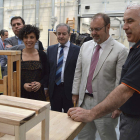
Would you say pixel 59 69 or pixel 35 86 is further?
pixel 59 69

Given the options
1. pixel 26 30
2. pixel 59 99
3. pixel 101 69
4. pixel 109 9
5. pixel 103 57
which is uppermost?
pixel 109 9

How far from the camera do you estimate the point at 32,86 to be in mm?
1739

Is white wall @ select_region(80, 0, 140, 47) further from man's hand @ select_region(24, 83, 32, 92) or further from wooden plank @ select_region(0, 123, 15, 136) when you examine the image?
wooden plank @ select_region(0, 123, 15, 136)

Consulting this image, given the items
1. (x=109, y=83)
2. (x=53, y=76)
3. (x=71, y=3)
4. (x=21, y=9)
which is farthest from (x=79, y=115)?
(x=21, y=9)

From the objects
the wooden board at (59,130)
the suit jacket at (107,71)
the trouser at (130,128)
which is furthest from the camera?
the suit jacket at (107,71)

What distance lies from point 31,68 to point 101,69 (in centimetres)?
77

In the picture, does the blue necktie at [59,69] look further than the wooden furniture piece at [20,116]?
Yes

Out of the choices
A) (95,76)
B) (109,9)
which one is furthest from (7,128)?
(109,9)

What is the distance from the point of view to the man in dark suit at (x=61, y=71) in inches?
81.9

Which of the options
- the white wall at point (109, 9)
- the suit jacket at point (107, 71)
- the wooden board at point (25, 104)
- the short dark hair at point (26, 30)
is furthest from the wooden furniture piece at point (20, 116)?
the white wall at point (109, 9)

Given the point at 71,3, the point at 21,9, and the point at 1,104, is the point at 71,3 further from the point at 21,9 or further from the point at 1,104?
the point at 1,104

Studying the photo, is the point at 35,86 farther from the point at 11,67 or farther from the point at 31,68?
the point at 11,67

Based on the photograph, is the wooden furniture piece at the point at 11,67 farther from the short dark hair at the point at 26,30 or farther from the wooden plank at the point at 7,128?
the short dark hair at the point at 26,30

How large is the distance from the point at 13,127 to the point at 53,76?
151 centimetres
